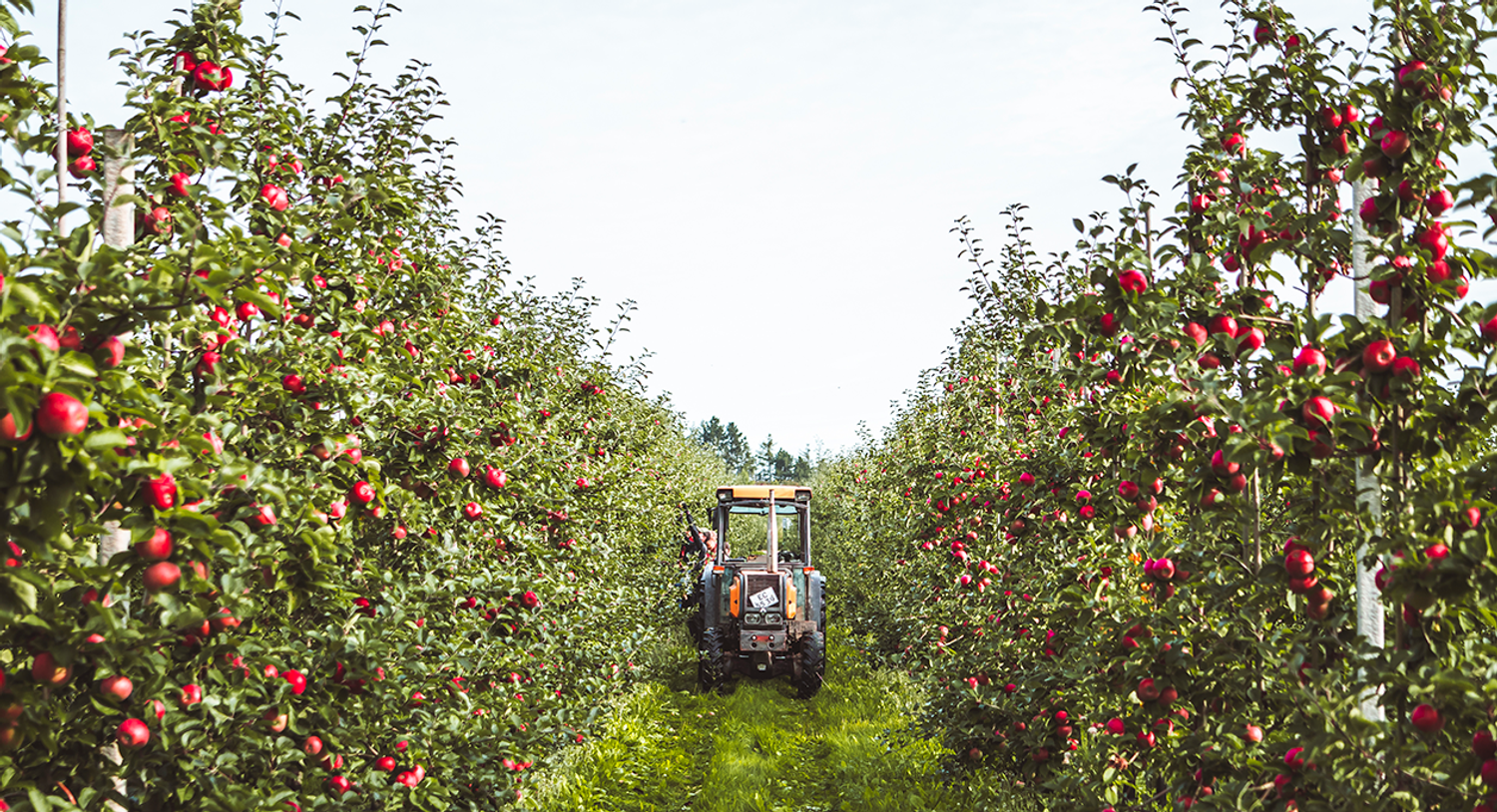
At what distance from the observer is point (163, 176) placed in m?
2.95

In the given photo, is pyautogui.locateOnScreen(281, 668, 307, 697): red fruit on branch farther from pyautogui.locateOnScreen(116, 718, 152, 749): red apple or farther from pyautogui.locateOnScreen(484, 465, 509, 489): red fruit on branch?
pyautogui.locateOnScreen(484, 465, 509, 489): red fruit on branch

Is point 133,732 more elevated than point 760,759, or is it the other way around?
point 133,732

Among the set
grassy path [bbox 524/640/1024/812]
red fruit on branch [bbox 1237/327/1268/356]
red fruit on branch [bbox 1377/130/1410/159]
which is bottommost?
grassy path [bbox 524/640/1024/812]

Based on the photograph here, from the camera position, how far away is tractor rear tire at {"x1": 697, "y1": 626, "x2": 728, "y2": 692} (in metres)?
11.1

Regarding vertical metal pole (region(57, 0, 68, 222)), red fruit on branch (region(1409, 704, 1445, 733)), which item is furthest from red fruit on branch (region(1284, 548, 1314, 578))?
vertical metal pole (region(57, 0, 68, 222))

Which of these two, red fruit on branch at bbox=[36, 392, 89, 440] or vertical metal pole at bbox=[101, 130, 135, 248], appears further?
vertical metal pole at bbox=[101, 130, 135, 248]

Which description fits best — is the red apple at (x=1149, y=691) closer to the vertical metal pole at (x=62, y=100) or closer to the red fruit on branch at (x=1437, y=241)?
the red fruit on branch at (x=1437, y=241)

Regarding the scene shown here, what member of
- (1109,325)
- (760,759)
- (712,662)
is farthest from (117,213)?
(712,662)

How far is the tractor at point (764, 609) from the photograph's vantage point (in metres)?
10.9

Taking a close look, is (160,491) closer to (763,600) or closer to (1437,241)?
(1437,241)

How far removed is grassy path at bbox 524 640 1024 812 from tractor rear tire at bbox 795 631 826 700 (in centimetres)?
14

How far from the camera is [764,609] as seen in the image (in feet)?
35.7

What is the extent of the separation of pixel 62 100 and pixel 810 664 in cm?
1000

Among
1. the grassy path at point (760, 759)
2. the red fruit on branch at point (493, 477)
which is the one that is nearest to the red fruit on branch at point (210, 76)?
the red fruit on branch at point (493, 477)
